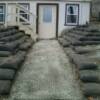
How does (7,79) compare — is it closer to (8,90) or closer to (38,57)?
(8,90)

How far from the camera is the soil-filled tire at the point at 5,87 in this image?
5394mm

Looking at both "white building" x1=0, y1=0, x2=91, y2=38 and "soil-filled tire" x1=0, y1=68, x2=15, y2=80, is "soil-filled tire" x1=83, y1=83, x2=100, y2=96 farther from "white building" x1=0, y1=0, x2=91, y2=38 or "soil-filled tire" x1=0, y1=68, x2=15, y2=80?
"white building" x1=0, y1=0, x2=91, y2=38

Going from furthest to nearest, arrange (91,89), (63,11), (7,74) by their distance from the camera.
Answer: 1. (63,11)
2. (7,74)
3. (91,89)

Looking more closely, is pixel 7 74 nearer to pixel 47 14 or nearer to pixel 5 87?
pixel 5 87

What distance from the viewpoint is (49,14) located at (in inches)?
699

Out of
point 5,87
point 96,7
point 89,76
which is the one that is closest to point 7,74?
point 5,87

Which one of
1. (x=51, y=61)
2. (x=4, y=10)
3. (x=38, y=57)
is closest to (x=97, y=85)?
(x=51, y=61)

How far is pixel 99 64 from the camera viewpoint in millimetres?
7461

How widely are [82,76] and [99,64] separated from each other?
60.3 inches

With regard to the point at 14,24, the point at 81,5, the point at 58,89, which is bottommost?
the point at 58,89

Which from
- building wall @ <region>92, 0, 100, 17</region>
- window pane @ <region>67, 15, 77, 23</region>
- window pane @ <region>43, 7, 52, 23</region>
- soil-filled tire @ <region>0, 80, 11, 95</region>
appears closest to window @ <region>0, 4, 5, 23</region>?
window pane @ <region>43, 7, 52, 23</region>

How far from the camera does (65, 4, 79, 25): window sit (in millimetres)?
17625

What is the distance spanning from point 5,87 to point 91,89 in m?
1.57

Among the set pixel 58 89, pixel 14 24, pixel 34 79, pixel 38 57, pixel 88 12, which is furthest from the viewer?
pixel 88 12
